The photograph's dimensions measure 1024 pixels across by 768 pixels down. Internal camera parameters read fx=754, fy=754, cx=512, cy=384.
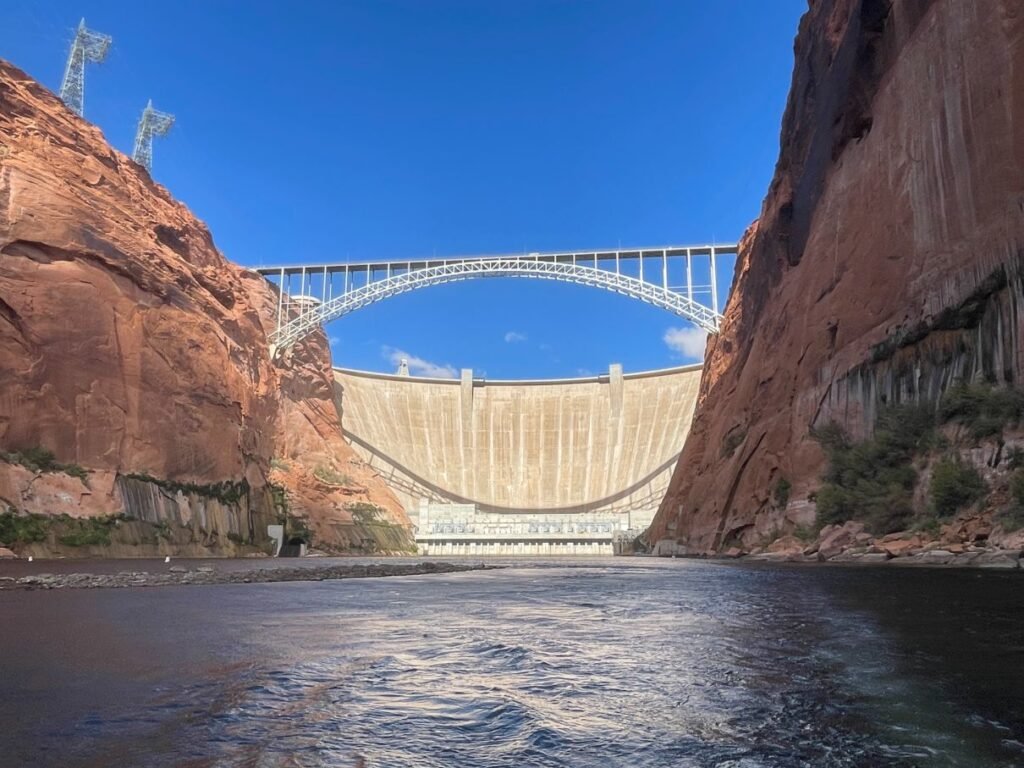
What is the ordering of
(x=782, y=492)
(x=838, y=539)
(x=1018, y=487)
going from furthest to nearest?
(x=782, y=492) < (x=838, y=539) < (x=1018, y=487)

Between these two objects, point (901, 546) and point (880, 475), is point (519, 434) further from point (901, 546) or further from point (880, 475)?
point (901, 546)

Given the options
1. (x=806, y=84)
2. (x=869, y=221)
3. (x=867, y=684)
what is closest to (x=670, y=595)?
(x=867, y=684)

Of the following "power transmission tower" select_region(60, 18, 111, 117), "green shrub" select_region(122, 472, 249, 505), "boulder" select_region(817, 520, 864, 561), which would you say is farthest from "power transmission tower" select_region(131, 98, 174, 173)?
"boulder" select_region(817, 520, 864, 561)

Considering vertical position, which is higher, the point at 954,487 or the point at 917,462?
the point at 917,462

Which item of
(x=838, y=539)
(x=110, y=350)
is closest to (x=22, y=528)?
(x=110, y=350)

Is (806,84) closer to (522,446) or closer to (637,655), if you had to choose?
(637,655)

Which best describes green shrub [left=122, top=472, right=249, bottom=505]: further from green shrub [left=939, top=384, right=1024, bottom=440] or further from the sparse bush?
green shrub [left=939, top=384, right=1024, bottom=440]

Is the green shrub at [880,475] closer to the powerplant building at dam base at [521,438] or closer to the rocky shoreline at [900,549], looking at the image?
the rocky shoreline at [900,549]
